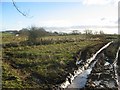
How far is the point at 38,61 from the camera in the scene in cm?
2523

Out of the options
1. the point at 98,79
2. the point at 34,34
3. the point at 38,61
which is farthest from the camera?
the point at 34,34

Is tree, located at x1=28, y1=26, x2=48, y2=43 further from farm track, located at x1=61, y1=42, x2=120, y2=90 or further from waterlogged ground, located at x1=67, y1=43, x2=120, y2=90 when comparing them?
waterlogged ground, located at x1=67, y1=43, x2=120, y2=90

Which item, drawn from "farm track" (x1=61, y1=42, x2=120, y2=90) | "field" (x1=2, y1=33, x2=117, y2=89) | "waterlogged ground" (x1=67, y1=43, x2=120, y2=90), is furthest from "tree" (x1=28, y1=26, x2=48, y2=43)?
"waterlogged ground" (x1=67, y1=43, x2=120, y2=90)

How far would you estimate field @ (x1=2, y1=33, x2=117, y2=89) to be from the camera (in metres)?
19.3

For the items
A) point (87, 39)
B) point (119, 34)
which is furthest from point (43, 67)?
point (119, 34)

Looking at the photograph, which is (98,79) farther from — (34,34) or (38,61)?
(34,34)

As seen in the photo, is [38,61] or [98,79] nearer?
[98,79]

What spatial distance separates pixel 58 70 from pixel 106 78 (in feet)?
15.4

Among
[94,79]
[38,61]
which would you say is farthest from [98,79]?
[38,61]

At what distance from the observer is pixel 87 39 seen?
42.7 meters

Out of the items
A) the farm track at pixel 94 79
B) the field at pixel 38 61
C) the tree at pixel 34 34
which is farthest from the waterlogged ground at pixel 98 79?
the tree at pixel 34 34

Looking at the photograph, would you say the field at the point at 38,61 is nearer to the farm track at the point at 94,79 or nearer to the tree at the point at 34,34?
the tree at the point at 34,34

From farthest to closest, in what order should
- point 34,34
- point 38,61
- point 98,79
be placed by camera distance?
1. point 34,34
2. point 38,61
3. point 98,79

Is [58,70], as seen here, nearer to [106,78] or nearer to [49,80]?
[49,80]
